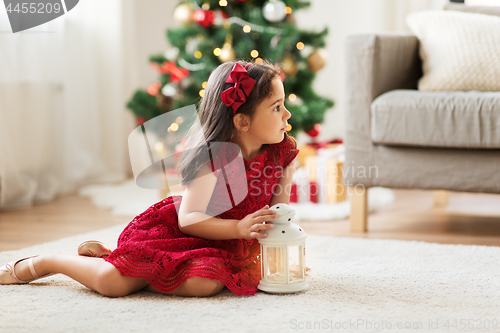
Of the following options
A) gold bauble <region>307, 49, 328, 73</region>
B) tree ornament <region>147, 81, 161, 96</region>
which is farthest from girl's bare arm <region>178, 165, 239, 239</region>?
tree ornament <region>147, 81, 161, 96</region>

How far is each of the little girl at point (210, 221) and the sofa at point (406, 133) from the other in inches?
21.0

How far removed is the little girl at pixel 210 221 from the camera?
1.03m

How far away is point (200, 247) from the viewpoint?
1103 millimetres

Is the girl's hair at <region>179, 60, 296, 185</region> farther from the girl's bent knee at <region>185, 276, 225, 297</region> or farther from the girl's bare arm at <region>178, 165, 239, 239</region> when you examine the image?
the girl's bent knee at <region>185, 276, 225, 297</region>

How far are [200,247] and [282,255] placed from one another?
0.59 ft

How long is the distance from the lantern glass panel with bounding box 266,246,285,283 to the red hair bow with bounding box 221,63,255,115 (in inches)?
12.3

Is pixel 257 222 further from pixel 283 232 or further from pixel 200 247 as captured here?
pixel 200 247

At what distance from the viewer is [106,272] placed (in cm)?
104

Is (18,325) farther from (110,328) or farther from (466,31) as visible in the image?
(466,31)

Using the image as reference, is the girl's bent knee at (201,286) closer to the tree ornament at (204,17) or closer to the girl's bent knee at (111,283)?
the girl's bent knee at (111,283)

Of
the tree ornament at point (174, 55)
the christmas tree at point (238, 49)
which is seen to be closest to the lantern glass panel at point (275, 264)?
the christmas tree at point (238, 49)

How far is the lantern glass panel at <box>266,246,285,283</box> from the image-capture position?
1055 millimetres

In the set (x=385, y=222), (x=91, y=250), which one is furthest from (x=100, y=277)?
(x=385, y=222)

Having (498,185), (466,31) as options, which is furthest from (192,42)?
(498,185)
